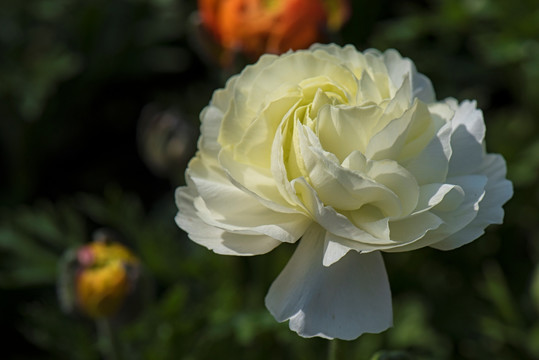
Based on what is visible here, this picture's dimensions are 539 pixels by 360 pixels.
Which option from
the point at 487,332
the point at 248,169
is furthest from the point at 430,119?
the point at 487,332

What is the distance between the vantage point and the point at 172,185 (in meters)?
1.41

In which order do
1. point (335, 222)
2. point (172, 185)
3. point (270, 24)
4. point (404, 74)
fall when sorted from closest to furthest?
1. point (335, 222)
2. point (404, 74)
3. point (270, 24)
4. point (172, 185)

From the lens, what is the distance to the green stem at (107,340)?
103 centimetres

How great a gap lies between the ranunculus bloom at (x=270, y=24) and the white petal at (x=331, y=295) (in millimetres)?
483

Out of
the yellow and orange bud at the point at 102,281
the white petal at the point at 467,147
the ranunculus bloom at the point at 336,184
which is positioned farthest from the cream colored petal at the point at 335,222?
the yellow and orange bud at the point at 102,281

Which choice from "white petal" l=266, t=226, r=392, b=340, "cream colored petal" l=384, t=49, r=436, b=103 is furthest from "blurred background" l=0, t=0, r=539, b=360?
"cream colored petal" l=384, t=49, r=436, b=103

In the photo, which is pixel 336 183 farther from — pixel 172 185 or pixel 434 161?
pixel 172 185

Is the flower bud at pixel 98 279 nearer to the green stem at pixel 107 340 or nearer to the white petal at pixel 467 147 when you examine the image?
the green stem at pixel 107 340

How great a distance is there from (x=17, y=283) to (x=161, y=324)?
1.09ft

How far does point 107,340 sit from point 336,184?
63 cm

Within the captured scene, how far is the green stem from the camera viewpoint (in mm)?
1028

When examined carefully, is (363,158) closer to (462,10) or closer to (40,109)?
(462,10)

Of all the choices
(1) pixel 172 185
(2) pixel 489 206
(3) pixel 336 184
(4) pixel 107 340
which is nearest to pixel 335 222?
(3) pixel 336 184

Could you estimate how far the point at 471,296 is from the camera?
1.41 metres
